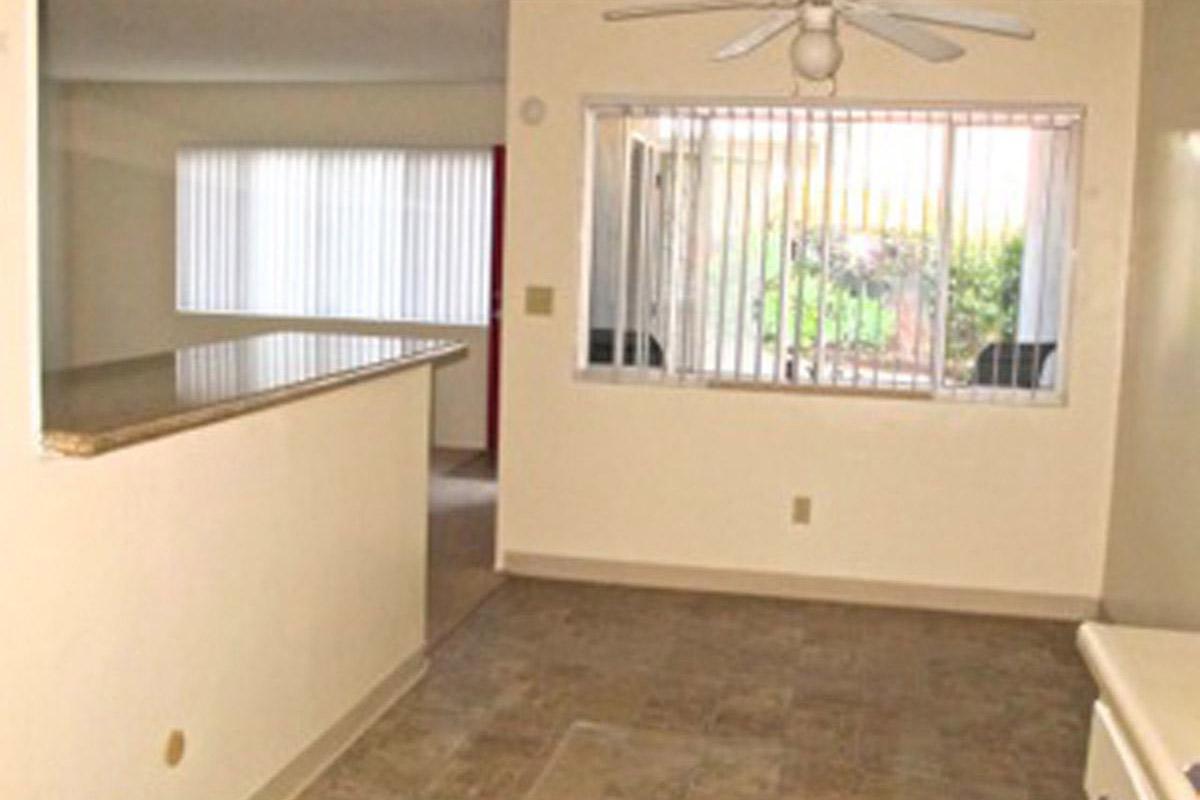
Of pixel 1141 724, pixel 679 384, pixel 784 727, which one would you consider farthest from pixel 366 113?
pixel 1141 724

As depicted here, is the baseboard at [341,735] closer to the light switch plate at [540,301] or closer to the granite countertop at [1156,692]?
the light switch plate at [540,301]

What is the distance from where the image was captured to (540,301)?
5.25m

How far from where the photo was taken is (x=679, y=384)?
5.22 metres

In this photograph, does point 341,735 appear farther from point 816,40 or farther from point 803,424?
point 803,424

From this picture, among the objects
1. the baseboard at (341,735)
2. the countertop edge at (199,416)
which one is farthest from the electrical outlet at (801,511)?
the countertop edge at (199,416)

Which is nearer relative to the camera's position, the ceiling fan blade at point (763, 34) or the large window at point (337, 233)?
the ceiling fan blade at point (763, 34)

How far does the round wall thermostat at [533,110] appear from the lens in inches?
203

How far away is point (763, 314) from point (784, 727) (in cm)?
188

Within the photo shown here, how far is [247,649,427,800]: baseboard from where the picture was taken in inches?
123

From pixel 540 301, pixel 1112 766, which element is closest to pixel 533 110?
pixel 540 301

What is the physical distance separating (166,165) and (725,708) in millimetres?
6005

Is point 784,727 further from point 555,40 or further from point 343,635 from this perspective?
point 555,40

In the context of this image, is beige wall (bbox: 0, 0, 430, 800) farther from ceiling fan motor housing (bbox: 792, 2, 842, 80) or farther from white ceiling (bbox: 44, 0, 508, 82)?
white ceiling (bbox: 44, 0, 508, 82)

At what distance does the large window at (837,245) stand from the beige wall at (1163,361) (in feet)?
1.24
